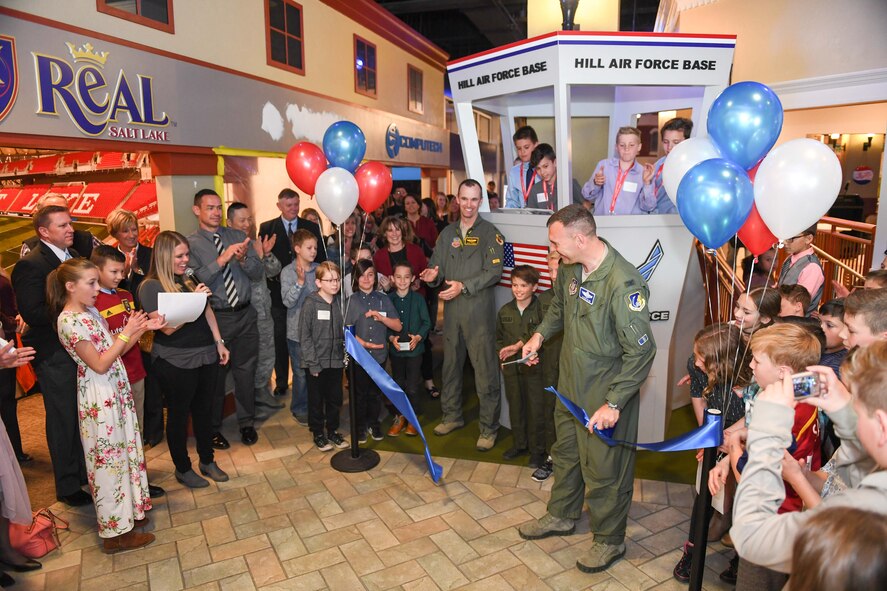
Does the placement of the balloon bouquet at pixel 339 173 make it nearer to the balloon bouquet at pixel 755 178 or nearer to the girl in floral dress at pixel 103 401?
the girl in floral dress at pixel 103 401

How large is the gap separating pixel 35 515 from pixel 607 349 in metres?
3.30

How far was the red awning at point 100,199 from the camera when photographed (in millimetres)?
6062

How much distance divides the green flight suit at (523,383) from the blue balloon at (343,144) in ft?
5.38

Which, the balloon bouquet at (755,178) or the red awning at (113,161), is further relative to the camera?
the red awning at (113,161)

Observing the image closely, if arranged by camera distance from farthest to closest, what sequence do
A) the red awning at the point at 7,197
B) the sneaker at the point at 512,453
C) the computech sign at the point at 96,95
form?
the red awning at the point at 7,197
the sneaker at the point at 512,453
the computech sign at the point at 96,95

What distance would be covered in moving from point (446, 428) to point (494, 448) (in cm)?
47

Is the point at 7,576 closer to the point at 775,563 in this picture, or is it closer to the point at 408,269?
the point at 408,269

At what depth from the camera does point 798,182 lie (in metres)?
2.46

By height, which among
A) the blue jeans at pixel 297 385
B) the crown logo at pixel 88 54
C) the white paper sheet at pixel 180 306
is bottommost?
the blue jeans at pixel 297 385

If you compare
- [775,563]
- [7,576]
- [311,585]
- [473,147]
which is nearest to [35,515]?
[7,576]

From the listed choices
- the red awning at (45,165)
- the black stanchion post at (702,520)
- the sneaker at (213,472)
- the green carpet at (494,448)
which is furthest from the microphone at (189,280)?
the red awning at (45,165)

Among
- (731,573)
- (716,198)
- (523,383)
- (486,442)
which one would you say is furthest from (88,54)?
(731,573)

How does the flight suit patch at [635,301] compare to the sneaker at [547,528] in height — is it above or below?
above

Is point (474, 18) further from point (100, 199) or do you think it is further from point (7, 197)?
point (7, 197)
